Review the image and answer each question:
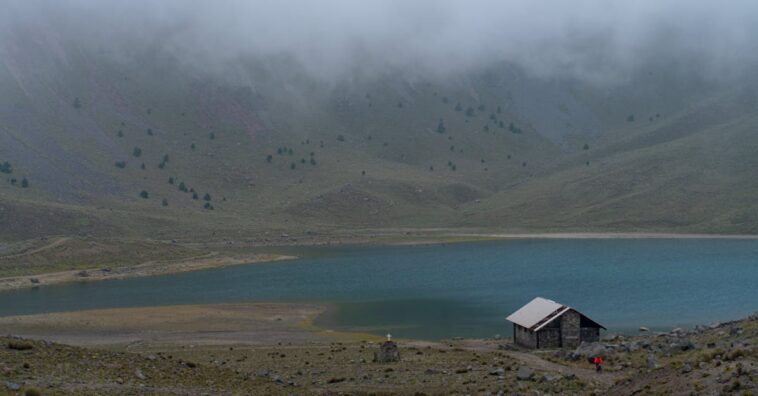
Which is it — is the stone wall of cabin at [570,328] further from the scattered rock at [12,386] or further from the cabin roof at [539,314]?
the scattered rock at [12,386]

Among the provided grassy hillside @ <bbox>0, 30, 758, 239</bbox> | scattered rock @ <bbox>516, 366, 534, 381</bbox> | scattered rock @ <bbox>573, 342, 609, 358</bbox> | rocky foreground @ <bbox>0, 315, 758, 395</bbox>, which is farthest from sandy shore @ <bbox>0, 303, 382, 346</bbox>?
grassy hillside @ <bbox>0, 30, 758, 239</bbox>

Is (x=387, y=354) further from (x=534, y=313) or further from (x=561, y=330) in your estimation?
(x=534, y=313)

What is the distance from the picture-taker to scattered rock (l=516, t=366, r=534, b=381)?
3853 cm

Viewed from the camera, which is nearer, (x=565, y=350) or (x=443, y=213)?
(x=565, y=350)

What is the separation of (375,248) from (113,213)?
39167 mm

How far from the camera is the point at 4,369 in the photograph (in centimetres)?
2823

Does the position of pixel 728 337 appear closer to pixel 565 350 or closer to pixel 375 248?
pixel 565 350

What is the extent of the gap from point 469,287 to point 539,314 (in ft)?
113

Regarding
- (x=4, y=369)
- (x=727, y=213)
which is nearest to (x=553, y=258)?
(x=727, y=213)

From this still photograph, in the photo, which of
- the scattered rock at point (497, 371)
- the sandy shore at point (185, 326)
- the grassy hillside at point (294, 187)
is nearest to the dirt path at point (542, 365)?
the scattered rock at point (497, 371)

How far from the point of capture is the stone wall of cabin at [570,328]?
176 ft

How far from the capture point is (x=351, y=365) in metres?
46.5

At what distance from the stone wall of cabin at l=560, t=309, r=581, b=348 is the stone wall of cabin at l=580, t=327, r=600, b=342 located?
1.01 ft

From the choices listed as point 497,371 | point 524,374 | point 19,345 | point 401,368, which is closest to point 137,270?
point 401,368
